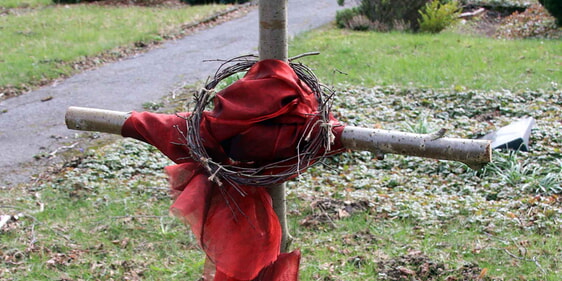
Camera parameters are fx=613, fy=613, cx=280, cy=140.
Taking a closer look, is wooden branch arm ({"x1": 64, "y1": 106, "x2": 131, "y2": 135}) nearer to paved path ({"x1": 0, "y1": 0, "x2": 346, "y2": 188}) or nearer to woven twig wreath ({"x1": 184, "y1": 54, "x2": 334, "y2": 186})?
woven twig wreath ({"x1": 184, "y1": 54, "x2": 334, "y2": 186})

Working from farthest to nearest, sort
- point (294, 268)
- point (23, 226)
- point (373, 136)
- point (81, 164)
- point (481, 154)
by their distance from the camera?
1. point (81, 164)
2. point (23, 226)
3. point (294, 268)
4. point (373, 136)
5. point (481, 154)

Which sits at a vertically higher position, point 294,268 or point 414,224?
point 294,268

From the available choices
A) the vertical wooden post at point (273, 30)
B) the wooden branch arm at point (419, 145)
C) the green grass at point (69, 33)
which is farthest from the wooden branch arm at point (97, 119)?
the green grass at point (69, 33)

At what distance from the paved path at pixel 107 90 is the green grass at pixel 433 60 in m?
1.41

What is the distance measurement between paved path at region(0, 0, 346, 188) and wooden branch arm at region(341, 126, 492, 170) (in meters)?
4.09

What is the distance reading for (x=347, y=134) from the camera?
2236 millimetres

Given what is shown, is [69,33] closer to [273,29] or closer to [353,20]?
[353,20]

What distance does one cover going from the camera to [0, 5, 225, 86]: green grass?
29.9 ft

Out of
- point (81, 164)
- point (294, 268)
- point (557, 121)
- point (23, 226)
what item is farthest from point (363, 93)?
point (294, 268)

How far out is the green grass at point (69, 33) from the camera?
910cm

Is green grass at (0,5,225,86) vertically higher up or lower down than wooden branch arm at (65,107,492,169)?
lower down

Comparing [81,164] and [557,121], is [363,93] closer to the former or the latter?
[557,121]

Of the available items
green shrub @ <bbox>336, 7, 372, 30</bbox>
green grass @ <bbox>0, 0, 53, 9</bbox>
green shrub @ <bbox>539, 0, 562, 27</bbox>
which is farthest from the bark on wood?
green grass @ <bbox>0, 0, 53, 9</bbox>

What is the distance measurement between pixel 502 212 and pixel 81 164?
12.0 ft
